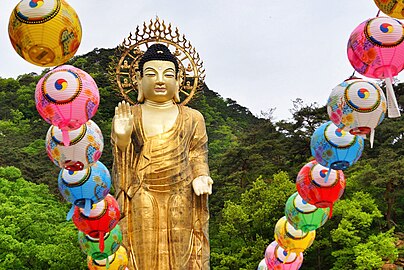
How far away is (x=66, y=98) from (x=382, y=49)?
255cm

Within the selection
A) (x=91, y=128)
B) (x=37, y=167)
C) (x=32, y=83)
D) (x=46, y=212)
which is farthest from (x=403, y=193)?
(x=32, y=83)

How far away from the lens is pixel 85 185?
6879 mm

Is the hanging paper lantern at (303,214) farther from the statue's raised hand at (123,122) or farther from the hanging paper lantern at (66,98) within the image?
the hanging paper lantern at (66,98)

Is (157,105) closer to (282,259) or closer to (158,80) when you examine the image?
(158,80)

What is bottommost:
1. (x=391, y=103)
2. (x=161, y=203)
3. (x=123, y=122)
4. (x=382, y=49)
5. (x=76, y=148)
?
(x=161, y=203)

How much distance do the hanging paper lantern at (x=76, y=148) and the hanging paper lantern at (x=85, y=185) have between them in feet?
0.80

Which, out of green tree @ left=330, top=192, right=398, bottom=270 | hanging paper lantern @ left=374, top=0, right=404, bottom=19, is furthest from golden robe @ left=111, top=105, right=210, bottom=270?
green tree @ left=330, top=192, right=398, bottom=270

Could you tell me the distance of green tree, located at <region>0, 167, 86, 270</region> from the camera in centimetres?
1766

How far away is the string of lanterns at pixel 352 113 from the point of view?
242 inches

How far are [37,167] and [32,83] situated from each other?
11.3 meters

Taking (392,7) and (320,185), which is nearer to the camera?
(392,7)

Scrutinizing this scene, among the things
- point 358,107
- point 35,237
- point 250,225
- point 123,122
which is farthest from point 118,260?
point 250,225

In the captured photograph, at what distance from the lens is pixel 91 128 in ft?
22.0

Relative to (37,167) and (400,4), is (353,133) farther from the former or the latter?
(37,167)
